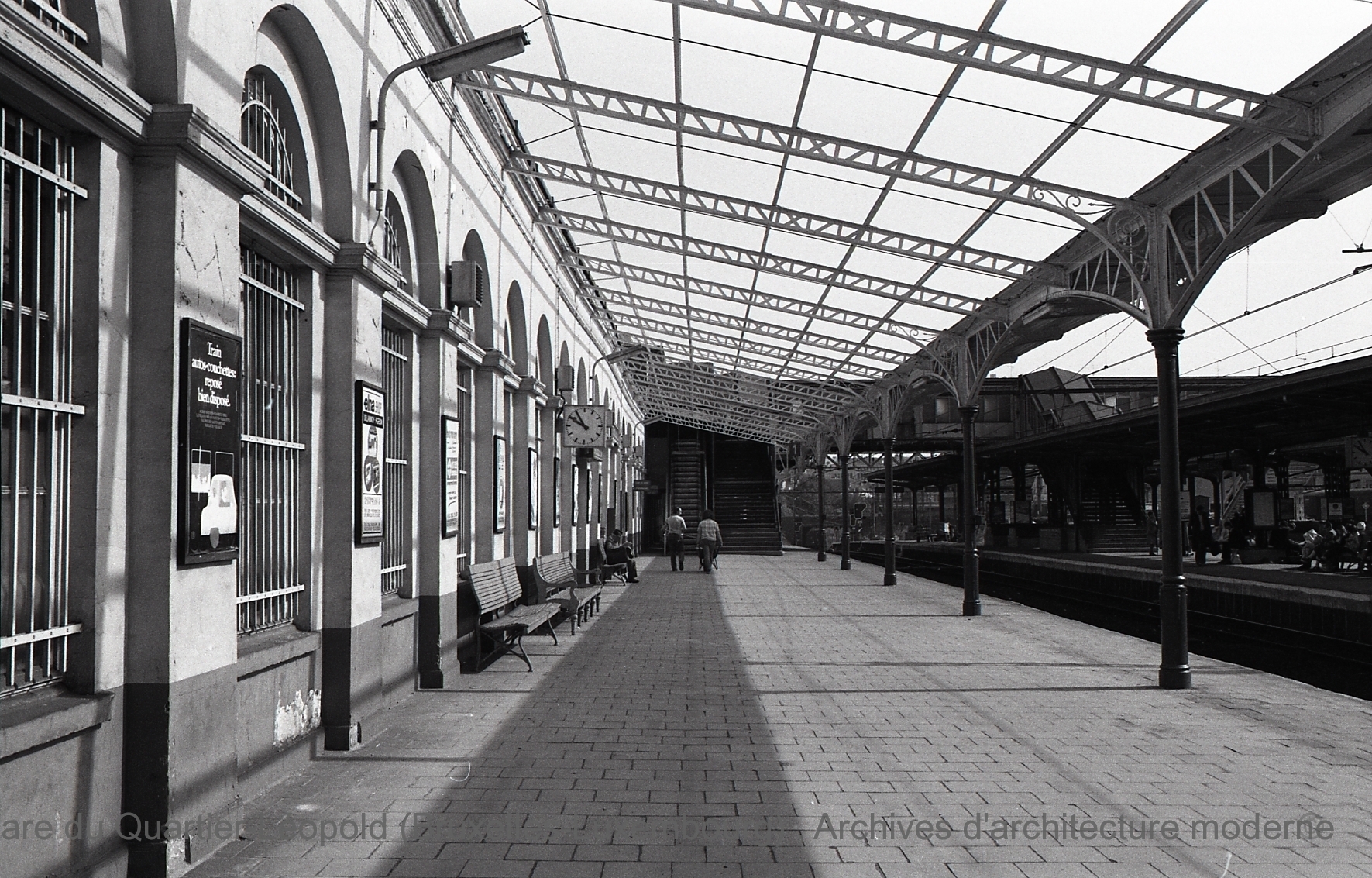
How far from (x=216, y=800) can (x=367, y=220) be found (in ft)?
13.8

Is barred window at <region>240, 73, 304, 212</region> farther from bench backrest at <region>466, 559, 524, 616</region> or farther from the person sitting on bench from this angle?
the person sitting on bench

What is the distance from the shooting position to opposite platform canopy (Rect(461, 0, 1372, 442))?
332 inches

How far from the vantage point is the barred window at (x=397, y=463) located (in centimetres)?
883

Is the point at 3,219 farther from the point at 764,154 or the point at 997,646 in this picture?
the point at 997,646

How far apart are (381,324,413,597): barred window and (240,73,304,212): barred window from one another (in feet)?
6.25

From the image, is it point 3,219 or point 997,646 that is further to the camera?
point 997,646

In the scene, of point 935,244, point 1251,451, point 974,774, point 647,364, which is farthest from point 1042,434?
point 974,774

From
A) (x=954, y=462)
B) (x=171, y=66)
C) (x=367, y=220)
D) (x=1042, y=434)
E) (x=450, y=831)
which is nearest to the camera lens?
(x=171, y=66)

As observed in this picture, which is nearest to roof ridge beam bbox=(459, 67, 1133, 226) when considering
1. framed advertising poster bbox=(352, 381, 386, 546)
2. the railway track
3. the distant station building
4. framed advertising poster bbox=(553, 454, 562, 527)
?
framed advertising poster bbox=(352, 381, 386, 546)

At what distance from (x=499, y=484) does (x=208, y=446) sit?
7423 mm

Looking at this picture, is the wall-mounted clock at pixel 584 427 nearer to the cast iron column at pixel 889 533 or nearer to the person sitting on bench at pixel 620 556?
the person sitting on bench at pixel 620 556

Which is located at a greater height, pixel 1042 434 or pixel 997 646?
pixel 1042 434

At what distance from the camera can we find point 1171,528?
10.2 m

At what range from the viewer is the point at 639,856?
4852mm
